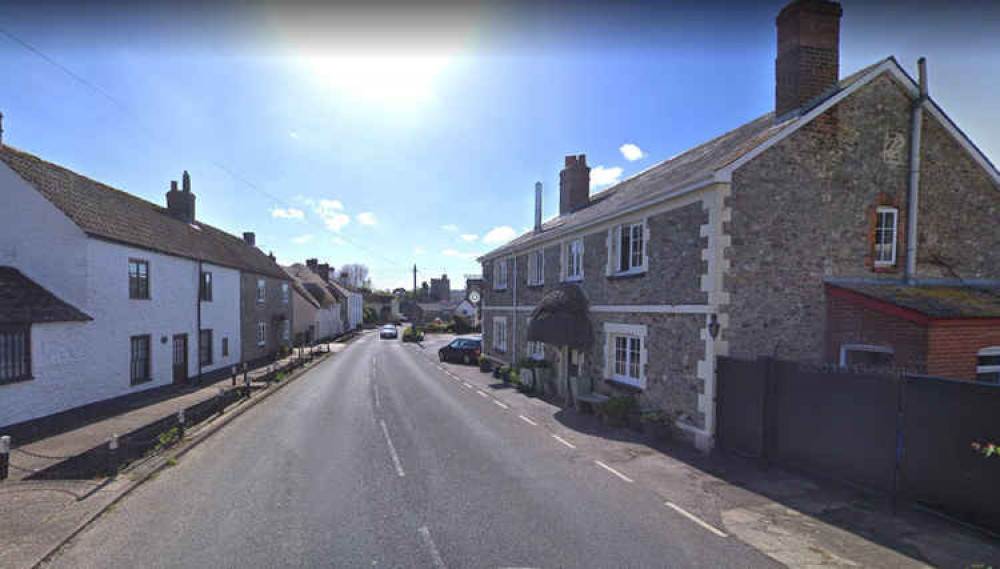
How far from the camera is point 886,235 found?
1102cm

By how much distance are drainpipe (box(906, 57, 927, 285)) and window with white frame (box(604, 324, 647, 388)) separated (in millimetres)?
6836

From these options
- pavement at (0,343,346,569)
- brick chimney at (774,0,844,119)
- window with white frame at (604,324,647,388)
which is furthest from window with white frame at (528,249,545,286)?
pavement at (0,343,346,569)

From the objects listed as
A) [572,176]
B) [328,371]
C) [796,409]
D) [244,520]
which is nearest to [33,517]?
[244,520]

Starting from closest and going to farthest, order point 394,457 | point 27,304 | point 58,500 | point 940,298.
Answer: point 58,500 → point 394,457 → point 940,298 → point 27,304

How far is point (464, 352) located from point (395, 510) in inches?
830

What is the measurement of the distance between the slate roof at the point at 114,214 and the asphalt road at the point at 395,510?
9530 millimetres

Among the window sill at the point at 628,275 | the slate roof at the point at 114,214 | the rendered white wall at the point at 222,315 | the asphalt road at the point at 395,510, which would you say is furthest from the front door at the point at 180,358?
the window sill at the point at 628,275

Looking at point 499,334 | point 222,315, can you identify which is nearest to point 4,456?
point 222,315

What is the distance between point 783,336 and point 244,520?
11714 mm

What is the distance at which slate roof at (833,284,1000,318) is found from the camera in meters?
8.71

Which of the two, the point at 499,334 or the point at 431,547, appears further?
the point at 499,334

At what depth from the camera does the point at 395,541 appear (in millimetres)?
5879

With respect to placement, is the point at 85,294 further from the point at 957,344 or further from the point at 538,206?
the point at 957,344

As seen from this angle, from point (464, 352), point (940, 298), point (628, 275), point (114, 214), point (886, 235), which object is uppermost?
point (114, 214)
